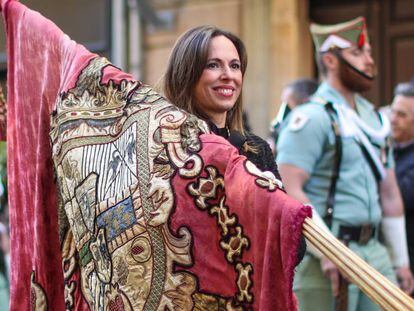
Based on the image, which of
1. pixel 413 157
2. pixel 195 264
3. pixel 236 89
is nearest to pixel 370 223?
pixel 413 157

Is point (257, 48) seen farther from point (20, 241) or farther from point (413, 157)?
point (20, 241)

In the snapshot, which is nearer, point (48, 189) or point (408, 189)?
point (48, 189)

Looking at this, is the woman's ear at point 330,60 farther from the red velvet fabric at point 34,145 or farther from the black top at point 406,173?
the red velvet fabric at point 34,145

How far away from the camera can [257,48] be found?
387 inches

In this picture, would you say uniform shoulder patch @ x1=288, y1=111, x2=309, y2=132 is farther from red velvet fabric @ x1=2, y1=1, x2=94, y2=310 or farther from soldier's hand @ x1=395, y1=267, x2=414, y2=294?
red velvet fabric @ x1=2, y1=1, x2=94, y2=310

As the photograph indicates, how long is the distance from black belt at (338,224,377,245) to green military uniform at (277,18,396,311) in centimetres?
2

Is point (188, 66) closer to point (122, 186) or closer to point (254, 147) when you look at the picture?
point (254, 147)

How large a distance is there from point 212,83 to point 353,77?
1871mm

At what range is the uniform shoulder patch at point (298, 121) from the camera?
5.26m

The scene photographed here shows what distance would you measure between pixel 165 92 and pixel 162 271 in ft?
2.36

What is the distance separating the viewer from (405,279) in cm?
559

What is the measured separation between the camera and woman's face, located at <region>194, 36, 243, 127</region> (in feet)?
12.5

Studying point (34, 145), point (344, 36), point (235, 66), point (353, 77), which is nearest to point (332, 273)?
point (353, 77)

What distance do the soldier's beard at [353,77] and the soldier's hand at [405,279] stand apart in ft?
3.05
